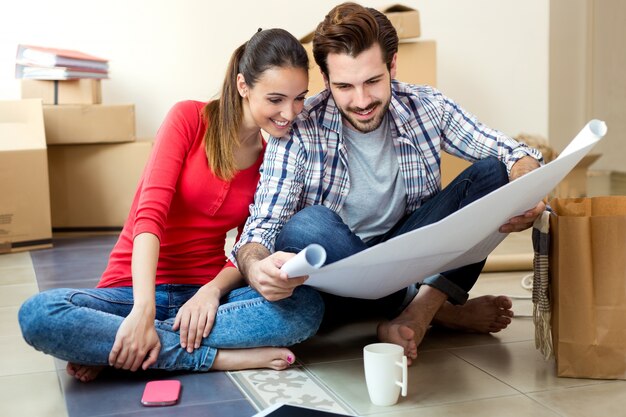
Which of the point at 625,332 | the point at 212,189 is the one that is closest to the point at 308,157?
the point at 212,189

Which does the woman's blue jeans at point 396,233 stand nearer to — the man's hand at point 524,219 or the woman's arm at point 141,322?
the man's hand at point 524,219

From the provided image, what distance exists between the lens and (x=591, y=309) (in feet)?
4.58

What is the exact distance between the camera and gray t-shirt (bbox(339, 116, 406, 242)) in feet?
5.40

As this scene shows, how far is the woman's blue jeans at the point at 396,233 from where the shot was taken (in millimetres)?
1485

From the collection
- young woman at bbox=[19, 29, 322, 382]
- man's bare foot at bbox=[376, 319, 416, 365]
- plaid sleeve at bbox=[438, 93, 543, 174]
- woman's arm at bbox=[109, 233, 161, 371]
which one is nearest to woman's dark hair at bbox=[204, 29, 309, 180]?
young woman at bbox=[19, 29, 322, 382]

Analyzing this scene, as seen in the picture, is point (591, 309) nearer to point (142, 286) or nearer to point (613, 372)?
point (613, 372)

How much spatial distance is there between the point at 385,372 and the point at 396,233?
42 centimetres

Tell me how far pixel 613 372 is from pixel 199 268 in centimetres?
81

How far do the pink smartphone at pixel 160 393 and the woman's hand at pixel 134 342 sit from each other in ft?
0.17

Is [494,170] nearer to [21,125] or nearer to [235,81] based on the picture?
[235,81]

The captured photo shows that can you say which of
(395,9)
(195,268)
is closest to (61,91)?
(395,9)

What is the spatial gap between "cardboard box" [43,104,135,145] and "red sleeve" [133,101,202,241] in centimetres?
182

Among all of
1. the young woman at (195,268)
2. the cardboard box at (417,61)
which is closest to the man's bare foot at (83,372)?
the young woman at (195,268)

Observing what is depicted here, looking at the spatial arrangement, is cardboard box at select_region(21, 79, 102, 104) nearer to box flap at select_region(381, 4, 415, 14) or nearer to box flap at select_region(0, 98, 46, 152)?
box flap at select_region(0, 98, 46, 152)
